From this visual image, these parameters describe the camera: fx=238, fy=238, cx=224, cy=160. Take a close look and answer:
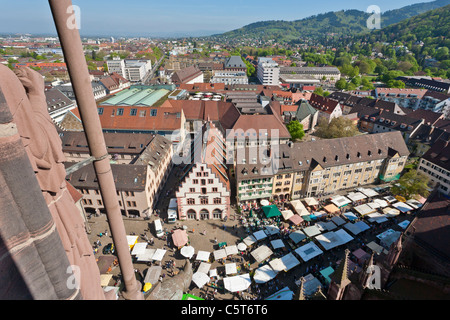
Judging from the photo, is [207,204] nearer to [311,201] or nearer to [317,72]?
[311,201]

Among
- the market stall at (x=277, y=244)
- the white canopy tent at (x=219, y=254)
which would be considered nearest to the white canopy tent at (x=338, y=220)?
the market stall at (x=277, y=244)

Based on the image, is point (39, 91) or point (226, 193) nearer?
point (39, 91)
